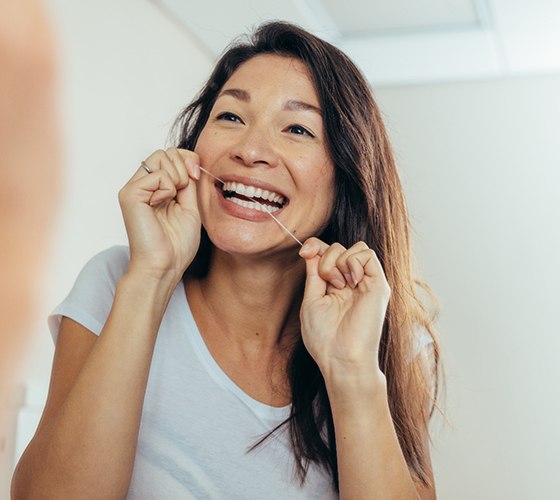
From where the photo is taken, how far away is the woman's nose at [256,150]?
54.0 inches

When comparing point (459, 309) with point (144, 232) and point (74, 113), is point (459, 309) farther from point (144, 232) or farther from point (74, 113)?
point (144, 232)

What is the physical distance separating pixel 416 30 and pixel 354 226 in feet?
6.95

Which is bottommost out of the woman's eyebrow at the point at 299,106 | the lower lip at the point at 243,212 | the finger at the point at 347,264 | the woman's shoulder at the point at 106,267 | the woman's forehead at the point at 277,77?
the woman's shoulder at the point at 106,267

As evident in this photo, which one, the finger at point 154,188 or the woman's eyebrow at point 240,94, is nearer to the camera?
the finger at point 154,188

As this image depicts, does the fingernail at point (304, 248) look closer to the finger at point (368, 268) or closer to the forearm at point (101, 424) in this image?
the finger at point (368, 268)

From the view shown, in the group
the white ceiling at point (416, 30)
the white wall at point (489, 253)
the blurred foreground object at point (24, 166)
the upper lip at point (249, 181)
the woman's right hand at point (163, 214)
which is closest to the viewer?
the woman's right hand at point (163, 214)

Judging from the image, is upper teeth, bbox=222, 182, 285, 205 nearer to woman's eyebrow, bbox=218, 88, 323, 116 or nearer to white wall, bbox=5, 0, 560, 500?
woman's eyebrow, bbox=218, 88, 323, 116

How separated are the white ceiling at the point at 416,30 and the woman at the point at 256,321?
150 cm

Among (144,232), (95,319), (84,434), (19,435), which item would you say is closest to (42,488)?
(84,434)

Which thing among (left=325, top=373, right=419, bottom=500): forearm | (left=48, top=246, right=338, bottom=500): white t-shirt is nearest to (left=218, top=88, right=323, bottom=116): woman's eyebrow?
(left=48, top=246, right=338, bottom=500): white t-shirt

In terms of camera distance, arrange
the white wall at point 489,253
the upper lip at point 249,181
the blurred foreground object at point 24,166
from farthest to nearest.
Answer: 1. the white wall at point 489,253
2. the blurred foreground object at point 24,166
3. the upper lip at point 249,181

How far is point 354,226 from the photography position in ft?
5.09

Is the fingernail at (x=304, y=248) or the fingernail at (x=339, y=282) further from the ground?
the fingernail at (x=304, y=248)

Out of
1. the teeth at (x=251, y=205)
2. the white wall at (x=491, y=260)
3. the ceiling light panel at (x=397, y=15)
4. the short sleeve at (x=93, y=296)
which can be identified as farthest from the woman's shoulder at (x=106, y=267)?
the white wall at (x=491, y=260)
